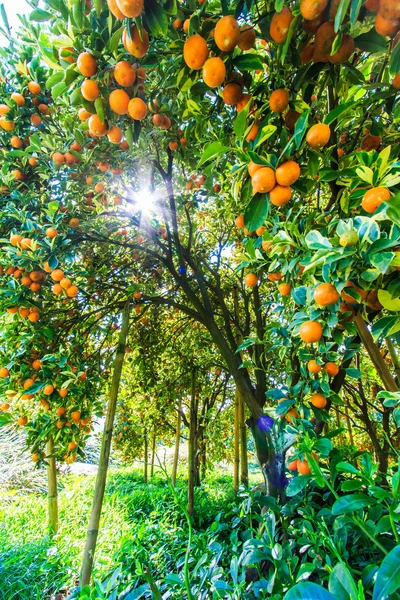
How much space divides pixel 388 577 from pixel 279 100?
1.13 m

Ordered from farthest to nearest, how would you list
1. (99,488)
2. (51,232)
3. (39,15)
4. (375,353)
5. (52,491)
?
(52,491) → (99,488) → (51,232) → (375,353) → (39,15)

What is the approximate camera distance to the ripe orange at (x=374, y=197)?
0.81 meters

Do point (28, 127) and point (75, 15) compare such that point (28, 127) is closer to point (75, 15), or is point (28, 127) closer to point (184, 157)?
point (184, 157)

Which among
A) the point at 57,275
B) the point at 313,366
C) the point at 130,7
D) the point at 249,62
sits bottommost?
the point at 313,366

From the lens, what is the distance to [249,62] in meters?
0.87

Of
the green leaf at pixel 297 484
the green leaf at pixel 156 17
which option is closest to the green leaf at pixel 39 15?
the green leaf at pixel 156 17

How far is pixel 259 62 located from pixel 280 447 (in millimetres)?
1785

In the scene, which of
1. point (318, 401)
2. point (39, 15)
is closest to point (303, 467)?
point (318, 401)

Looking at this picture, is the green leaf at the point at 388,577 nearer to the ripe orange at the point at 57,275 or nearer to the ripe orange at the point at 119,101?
the ripe orange at the point at 119,101

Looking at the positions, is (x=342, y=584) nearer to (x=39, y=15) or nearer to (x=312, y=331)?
(x=312, y=331)

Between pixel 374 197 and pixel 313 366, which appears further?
pixel 313 366

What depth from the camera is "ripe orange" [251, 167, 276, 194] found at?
809mm

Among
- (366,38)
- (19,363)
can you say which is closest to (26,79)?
(19,363)

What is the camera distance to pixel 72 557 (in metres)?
2.79
